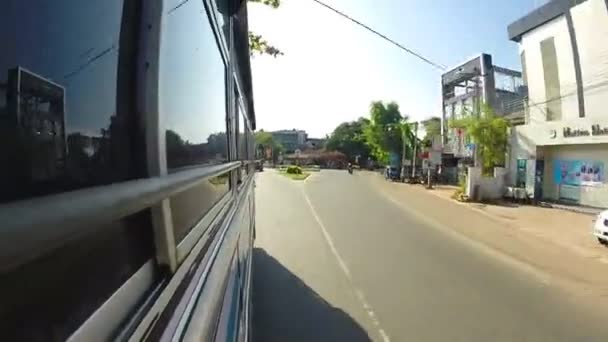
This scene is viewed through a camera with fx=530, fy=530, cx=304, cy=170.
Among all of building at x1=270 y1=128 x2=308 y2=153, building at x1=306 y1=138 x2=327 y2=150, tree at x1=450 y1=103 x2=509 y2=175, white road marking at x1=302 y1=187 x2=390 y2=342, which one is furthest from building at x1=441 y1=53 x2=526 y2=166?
building at x1=270 y1=128 x2=308 y2=153

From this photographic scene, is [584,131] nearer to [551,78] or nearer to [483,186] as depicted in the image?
[551,78]

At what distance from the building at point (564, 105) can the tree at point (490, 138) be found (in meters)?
0.64

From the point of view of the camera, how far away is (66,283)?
2.58 feet

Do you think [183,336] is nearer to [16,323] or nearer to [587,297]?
[16,323]

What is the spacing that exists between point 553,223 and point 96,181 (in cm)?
1780

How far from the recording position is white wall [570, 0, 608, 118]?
2061 cm

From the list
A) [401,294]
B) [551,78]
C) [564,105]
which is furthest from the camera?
[551,78]

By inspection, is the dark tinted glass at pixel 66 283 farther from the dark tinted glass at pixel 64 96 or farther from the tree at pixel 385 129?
the tree at pixel 385 129

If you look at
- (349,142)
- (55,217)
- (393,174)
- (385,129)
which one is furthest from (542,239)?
(349,142)

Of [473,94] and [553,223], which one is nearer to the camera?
[553,223]

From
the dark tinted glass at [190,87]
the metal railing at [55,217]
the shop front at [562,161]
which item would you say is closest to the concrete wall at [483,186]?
the shop front at [562,161]

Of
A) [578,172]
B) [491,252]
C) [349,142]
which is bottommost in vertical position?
[491,252]

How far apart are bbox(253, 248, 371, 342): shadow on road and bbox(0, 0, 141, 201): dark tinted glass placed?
15.1 ft

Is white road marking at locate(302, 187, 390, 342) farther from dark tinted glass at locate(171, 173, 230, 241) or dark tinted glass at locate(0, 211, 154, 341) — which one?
dark tinted glass at locate(0, 211, 154, 341)
